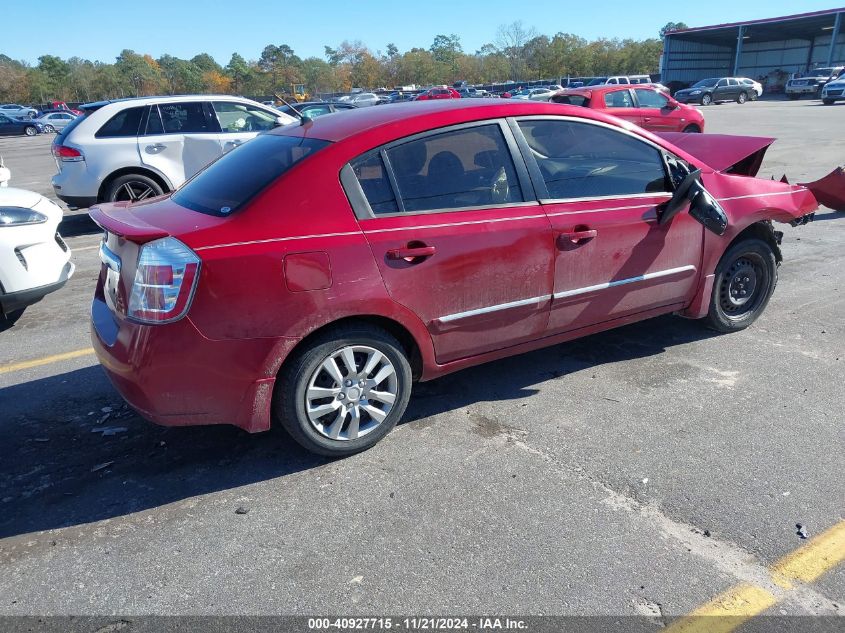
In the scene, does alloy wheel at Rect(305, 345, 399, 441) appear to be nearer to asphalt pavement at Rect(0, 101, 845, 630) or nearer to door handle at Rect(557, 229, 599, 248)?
asphalt pavement at Rect(0, 101, 845, 630)

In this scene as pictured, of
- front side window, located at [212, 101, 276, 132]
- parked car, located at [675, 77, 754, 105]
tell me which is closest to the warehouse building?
parked car, located at [675, 77, 754, 105]

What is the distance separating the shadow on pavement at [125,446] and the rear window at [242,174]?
4.22ft

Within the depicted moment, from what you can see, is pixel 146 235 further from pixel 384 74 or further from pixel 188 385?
pixel 384 74

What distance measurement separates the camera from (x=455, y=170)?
3.46m

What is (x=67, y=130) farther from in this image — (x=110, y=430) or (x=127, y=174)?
(x=110, y=430)

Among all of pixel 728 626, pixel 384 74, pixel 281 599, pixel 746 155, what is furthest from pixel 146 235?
pixel 384 74

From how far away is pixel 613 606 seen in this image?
2363mm

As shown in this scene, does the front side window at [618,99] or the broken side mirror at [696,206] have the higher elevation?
the broken side mirror at [696,206]

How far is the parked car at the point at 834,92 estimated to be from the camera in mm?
35812

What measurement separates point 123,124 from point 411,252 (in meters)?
7.37

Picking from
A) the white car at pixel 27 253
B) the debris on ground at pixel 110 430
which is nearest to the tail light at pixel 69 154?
the white car at pixel 27 253

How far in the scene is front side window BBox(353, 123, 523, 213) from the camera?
10.9ft

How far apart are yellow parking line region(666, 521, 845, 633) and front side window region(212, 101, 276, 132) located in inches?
352

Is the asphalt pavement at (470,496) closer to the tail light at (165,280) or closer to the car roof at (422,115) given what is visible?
the tail light at (165,280)
